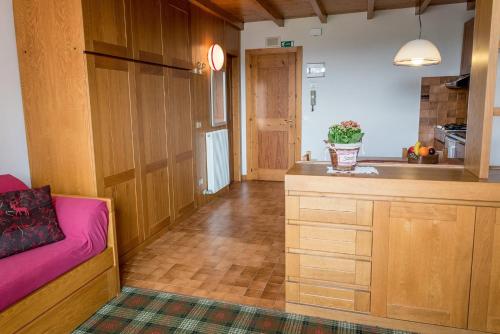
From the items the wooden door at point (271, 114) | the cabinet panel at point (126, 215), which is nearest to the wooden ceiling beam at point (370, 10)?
the wooden door at point (271, 114)

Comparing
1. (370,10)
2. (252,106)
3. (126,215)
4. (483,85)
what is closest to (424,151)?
(483,85)

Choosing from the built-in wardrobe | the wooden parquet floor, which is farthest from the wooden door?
the built-in wardrobe

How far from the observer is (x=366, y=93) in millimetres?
5652

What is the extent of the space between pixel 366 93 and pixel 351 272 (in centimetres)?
399

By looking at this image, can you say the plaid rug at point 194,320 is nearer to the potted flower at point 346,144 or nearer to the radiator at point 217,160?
the potted flower at point 346,144

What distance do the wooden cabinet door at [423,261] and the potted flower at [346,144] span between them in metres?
0.35

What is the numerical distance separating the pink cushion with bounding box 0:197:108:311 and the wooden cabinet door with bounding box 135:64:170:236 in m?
Answer: 0.94

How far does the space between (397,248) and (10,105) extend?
2.87 m

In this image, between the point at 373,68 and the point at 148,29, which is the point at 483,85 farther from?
the point at 373,68

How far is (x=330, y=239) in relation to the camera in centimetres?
224

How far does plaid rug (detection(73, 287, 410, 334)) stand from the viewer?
2244 mm

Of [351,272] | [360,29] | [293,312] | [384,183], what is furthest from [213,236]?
[360,29]

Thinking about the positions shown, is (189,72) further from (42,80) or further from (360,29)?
(360,29)

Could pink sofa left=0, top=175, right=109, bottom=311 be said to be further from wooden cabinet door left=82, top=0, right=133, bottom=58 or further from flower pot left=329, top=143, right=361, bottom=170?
flower pot left=329, top=143, right=361, bottom=170
